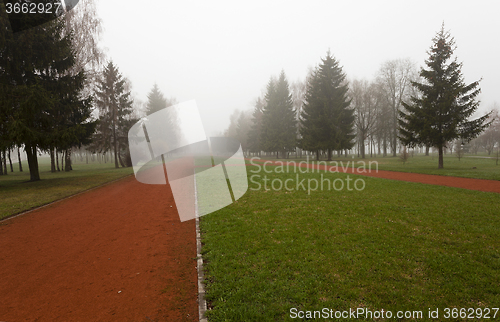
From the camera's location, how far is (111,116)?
99.3 feet

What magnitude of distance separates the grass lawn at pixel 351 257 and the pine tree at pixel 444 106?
45.9 ft

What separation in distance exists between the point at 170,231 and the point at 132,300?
3.06 metres

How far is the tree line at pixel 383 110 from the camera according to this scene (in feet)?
63.5

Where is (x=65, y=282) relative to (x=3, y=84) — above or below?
below

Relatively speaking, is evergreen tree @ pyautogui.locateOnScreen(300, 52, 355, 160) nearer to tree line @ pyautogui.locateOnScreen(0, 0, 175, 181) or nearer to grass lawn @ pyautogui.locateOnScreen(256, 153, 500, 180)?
grass lawn @ pyautogui.locateOnScreen(256, 153, 500, 180)

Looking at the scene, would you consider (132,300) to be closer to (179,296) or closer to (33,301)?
(179,296)

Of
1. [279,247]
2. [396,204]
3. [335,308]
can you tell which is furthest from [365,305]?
[396,204]

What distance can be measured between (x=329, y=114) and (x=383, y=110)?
15877 millimetres

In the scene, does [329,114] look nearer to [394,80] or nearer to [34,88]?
[394,80]

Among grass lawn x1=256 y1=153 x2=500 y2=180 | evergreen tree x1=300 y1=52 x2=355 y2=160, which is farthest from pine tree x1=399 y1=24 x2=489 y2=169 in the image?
evergreen tree x1=300 y1=52 x2=355 y2=160

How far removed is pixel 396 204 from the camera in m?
8.30

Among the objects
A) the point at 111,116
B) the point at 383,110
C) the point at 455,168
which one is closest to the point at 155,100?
the point at 111,116

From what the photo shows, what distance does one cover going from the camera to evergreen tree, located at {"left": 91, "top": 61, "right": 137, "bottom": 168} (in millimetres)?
29828

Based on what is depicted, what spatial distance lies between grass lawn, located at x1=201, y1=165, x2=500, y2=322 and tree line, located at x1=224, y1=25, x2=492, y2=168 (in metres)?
14.7
